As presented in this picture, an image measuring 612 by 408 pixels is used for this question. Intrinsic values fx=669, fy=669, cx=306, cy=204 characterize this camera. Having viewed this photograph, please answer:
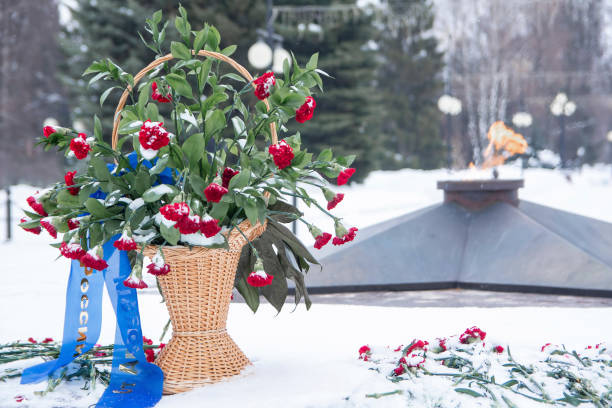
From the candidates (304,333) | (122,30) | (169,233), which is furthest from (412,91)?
(169,233)

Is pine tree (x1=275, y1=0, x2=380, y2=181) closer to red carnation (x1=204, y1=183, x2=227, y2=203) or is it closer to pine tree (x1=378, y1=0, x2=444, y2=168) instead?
pine tree (x1=378, y1=0, x2=444, y2=168)

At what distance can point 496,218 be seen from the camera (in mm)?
6125

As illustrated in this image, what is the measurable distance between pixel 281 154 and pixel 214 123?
0.32m

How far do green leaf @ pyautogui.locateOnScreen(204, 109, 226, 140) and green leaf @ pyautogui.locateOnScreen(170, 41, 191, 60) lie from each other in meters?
0.24

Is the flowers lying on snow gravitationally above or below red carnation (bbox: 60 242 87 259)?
above

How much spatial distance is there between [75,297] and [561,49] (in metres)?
34.8

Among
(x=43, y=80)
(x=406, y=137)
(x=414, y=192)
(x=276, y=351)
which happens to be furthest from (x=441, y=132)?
(x=276, y=351)

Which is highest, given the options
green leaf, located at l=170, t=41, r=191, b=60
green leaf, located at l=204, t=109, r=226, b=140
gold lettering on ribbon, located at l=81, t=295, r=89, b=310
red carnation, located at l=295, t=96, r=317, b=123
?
green leaf, located at l=170, t=41, r=191, b=60

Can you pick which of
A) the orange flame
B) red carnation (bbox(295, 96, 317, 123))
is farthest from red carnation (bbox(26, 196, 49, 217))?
the orange flame

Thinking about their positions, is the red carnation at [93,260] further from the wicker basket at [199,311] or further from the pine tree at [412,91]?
Result: the pine tree at [412,91]

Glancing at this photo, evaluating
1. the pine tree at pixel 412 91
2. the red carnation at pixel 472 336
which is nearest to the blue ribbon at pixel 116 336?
the red carnation at pixel 472 336

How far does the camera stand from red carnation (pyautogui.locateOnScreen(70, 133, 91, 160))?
2387 millimetres

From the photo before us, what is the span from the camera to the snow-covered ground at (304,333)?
8.07 ft

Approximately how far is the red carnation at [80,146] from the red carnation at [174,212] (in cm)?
45
